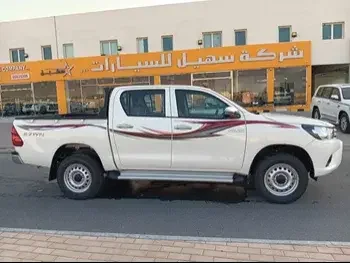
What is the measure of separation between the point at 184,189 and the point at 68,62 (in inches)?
688

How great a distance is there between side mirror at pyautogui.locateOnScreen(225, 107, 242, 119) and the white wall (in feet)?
51.3

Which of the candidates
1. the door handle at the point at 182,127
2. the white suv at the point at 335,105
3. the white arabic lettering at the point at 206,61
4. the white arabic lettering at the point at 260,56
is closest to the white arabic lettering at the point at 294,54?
the white arabic lettering at the point at 260,56

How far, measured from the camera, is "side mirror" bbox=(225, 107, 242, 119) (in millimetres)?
5094

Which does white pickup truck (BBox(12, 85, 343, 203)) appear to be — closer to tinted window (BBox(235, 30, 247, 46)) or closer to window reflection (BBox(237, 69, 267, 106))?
window reflection (BBox(237, 69, 267, 106))

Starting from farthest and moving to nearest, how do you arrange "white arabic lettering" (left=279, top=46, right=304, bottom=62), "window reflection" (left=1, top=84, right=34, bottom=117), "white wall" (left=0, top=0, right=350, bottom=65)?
"window reflection" (left=1, top=84, right=34, bottom=117) < "white wall" (left=0, top=0, right=350, bottom=65) < "white arabic lettering" (left=279, top=46, right=304, bottom=62)

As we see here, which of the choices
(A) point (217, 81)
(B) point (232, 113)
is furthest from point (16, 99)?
(B) point (232, 113)

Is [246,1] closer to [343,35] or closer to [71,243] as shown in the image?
[343,35]

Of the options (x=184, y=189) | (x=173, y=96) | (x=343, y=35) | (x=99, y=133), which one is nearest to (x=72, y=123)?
(x=99, y=133)

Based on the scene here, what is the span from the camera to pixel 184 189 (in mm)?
6031

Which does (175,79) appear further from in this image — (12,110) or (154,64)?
(12,110)

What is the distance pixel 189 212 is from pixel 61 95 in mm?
18891

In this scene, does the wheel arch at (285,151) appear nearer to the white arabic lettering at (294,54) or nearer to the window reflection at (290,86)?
the white arabic lettering at (294,54)

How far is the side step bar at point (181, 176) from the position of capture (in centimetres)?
527

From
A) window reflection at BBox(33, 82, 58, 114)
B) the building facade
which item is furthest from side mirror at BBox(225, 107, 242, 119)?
window reflection at BBox(33, 82, 58, 114)
